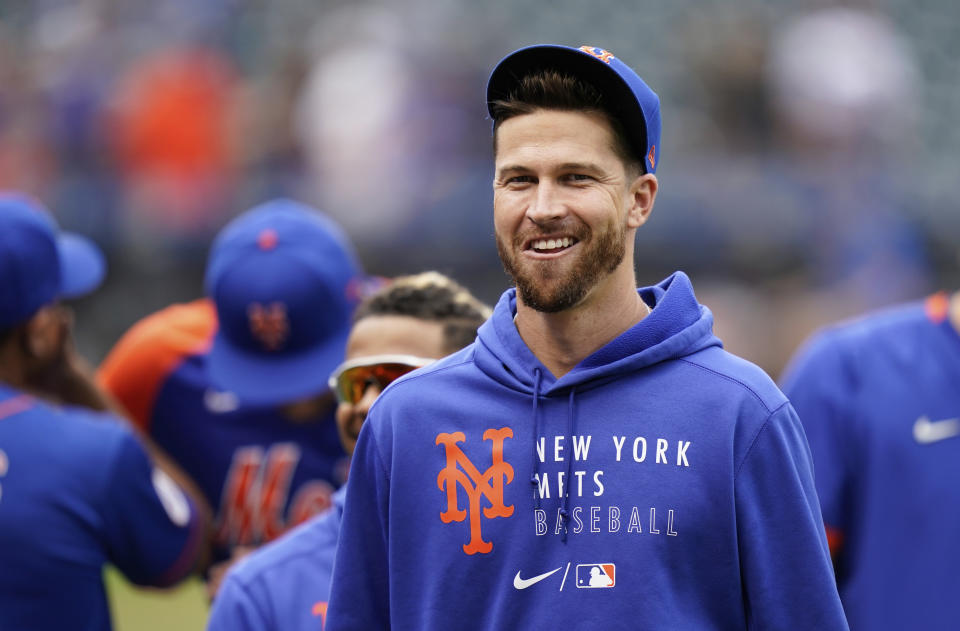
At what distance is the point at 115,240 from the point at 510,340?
7780 millimetres

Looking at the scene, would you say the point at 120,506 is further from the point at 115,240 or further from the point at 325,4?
the point at 325,4

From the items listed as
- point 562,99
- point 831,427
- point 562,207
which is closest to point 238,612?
point 562,207

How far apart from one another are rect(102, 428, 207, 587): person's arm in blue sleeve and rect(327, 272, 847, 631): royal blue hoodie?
56.4 inches

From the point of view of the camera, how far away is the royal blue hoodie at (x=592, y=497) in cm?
227

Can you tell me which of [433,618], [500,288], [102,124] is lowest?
[433,618]

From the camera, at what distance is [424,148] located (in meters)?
10.6

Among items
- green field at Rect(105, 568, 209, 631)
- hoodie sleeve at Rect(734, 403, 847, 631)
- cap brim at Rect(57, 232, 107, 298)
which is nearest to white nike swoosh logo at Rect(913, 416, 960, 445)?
hoodie sleeve at Rect(734, 403, 847, 631)

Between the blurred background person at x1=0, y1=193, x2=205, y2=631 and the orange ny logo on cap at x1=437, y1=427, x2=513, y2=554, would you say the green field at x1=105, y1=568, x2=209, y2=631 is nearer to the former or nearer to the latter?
the blurred background person at x1=0, y1=193, x2=205, y2=631

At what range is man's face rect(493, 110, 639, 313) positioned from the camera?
2.38m

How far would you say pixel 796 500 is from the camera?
228cm

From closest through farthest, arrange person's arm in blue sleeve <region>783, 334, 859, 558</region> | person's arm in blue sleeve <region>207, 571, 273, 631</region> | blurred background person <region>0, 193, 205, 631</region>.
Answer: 1. person's arm in blue sleeve <region>207, 571, 273, 631</region>
2. blurred background person <region>0, 193, 205, 631</region>
3. person's arm in blue sleeve <region>783, 334, 859, 558</region>

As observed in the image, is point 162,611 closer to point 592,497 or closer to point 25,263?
point 25,263

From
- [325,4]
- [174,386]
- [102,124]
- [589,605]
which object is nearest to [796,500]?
[589,605]

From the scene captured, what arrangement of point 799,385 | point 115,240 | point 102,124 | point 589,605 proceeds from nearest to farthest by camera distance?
point 589,605 < point 799,385 < point 115,240 < point 102,124
